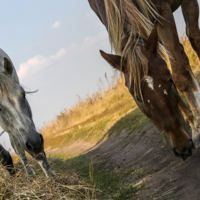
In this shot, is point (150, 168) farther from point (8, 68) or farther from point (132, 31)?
point (8, 68)

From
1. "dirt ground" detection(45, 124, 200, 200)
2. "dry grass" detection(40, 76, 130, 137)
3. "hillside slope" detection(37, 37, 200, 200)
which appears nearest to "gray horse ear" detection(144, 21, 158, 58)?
"hillside slope" detection(37, 37, 200, 200)

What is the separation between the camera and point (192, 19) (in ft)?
14.4

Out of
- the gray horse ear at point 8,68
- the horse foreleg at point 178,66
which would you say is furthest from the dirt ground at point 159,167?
the gray horse ear at point 8,68

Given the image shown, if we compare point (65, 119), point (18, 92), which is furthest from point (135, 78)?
point (65, 119)

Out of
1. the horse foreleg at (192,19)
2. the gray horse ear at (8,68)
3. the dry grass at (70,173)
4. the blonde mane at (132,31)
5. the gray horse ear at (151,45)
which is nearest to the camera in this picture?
the dry grass at (70,173)

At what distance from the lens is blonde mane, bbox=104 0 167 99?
251cm

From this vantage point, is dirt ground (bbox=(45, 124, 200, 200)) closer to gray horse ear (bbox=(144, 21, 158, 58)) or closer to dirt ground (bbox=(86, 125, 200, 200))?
dirt ground (bbox=(86, 125, 200, 200))

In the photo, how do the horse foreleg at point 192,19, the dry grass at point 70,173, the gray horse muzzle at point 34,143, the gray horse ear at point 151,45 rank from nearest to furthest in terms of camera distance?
the dry grass at point 70,173 → the gray horse ear at point 151,45 → the gray horse muzzle at point 34,143 → the horse foreleg at point 192,19

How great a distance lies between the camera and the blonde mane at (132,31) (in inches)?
98.8

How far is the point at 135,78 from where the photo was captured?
2465 millimetres

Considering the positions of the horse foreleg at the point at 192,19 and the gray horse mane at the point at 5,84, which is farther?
the horse foreleg at the point at 192,19

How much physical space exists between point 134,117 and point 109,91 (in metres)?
4.85

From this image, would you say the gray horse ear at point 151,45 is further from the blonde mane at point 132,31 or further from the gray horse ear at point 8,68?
the gray horse ear at point 8,68

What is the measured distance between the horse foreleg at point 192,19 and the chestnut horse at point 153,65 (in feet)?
1.58
